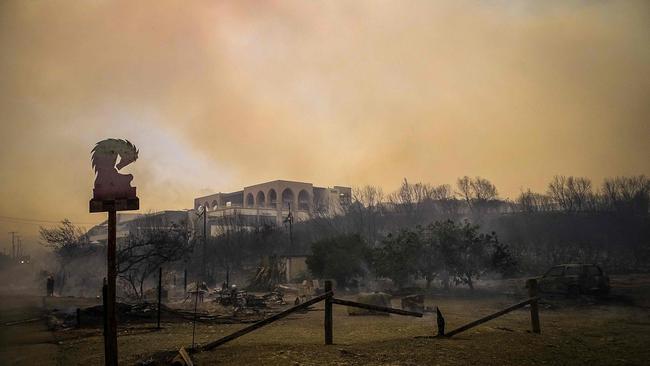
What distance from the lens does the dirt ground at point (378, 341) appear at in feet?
24.1

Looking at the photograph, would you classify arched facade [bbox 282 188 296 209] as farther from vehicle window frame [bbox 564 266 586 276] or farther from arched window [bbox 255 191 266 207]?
vehicle window frame [bbox 564 266 586 276]

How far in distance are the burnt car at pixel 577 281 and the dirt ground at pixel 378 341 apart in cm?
121

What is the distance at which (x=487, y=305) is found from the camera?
18.9 meters

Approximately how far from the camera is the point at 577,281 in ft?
59.9

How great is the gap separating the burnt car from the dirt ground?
1.21 metres

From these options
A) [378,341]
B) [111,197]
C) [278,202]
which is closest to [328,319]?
[378,341]

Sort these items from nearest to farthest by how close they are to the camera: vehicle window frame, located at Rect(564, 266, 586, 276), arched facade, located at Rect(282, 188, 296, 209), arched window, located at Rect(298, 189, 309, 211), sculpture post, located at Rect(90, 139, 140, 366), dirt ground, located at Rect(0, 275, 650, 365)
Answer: sculpture post, located at Rect(90, 139, 140, 366), dirt ground, located at Rect(0, 275, 650, 365), vehicle window frame, located at Rect(564, 266, 586, 276), arched facade, located at Rect(282, 188, 296, 209), arched window, located at Rect(298, 189, 309, 211)

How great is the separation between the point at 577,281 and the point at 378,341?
13588mm

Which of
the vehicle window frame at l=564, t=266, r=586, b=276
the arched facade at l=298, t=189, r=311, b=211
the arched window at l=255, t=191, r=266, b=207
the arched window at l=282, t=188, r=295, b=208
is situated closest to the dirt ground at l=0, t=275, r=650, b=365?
the vehicle window frame at l=564, t=266, r=586, b=276

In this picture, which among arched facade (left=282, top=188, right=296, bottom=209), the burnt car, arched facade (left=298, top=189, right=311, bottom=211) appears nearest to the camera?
the burnt car

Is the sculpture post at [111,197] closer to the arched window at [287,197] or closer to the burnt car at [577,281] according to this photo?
the burnt car at [577,281]

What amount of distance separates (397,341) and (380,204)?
1923 inches

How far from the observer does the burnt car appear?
706 inches

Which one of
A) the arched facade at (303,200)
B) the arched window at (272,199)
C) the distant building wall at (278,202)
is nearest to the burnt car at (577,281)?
the distant building wall at (278,202)
